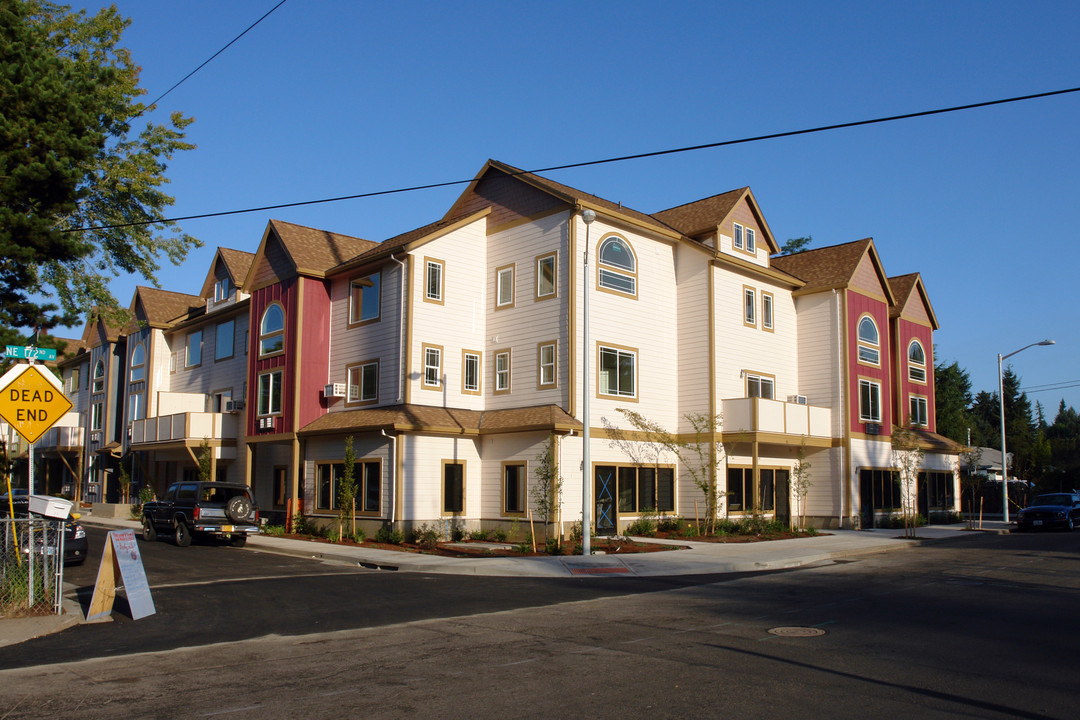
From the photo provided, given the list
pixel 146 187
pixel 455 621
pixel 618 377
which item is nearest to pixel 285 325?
pixel 146 187

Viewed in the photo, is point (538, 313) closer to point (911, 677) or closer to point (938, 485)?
point (911, 677)

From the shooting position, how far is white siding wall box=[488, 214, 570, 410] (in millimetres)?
26438

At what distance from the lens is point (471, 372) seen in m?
28.6

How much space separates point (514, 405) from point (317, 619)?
15634 mm

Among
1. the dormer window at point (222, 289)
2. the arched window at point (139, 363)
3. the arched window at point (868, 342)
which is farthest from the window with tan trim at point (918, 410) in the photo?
the arched window at point (139, 363)

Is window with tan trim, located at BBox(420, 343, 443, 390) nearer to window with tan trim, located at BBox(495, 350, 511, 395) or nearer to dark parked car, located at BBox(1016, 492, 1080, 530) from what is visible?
window with tan trim, located at BBox(495, 350, 511, 395)

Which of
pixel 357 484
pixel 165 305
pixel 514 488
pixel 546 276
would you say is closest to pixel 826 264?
pixel 546 276

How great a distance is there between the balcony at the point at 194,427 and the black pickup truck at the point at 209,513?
8.61 meters

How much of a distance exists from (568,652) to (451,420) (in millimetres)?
17276

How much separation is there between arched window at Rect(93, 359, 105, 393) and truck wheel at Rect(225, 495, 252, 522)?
2630 centimetres

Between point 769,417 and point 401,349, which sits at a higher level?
point 401,349

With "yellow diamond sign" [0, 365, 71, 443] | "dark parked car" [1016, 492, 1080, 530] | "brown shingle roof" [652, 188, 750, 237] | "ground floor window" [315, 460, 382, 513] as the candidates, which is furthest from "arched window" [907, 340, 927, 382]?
"yellow diamond sign" [0, 365, 71, 443]

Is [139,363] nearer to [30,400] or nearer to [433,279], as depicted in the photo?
[433,279]

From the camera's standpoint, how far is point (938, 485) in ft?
126
